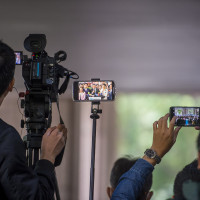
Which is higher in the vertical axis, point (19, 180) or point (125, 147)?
point (19, 180)

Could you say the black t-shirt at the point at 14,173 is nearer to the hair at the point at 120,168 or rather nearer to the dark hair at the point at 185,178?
the dark hair at the point at 185,178

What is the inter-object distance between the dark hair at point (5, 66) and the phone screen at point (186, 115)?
2.01ft

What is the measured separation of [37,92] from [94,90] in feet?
1.66

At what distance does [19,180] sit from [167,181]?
268 cm

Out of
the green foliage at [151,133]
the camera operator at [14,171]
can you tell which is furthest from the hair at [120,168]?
the green foliage at [151,133]

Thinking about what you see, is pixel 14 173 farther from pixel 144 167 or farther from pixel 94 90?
pixel 94 90

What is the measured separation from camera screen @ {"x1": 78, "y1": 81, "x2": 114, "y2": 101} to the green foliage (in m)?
1.14

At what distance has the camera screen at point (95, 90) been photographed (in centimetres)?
230

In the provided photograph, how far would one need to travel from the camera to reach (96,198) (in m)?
3.43

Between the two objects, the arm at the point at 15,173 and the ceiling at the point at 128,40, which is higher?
the ceiling at the point at 128,40

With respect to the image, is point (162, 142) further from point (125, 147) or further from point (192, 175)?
point (125, 147)

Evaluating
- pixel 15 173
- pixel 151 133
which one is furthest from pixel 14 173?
pixel 151 133

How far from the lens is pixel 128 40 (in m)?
3.46

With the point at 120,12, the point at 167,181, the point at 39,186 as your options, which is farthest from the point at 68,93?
the point at 39,186
